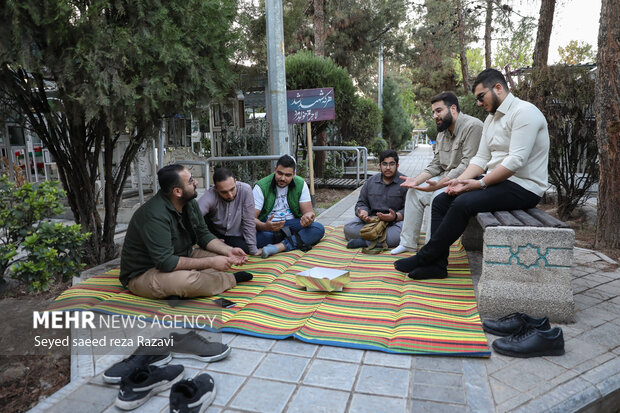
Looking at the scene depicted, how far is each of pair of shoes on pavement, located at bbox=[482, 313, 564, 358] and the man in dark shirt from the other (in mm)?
2149

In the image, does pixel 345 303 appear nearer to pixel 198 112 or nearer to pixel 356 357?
pixel 356 357

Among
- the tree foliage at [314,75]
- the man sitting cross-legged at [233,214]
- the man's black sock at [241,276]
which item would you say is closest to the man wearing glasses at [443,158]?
the man sitting cross-legged at [233,214]

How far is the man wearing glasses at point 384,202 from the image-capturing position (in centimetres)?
545

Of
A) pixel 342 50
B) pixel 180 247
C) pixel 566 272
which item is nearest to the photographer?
pixel 566 272

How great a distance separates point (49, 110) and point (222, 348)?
2.94m

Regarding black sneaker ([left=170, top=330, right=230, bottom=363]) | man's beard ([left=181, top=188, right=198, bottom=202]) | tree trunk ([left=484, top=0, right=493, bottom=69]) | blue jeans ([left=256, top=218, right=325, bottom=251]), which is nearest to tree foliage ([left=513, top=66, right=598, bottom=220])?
blue jeans ([left=256, top=218, right=325, bottom=251])

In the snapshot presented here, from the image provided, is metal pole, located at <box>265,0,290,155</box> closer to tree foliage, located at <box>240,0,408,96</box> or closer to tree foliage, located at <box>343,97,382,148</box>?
tree foliage, located at <box>240,0,408,96</box>

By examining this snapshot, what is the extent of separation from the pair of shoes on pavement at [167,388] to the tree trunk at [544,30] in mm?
9387

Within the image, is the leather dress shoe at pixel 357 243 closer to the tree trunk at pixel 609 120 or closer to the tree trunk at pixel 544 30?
the tree trunk at pixel 609 120

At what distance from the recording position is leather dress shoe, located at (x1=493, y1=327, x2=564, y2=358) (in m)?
2.81

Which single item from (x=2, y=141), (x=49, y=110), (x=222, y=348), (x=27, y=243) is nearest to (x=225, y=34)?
(x=49, y=110)

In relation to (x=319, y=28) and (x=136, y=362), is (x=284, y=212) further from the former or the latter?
(x=319, y=28)

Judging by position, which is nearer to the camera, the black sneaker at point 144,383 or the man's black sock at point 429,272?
the black sneaker at point 144,383

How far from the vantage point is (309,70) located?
10.9m
